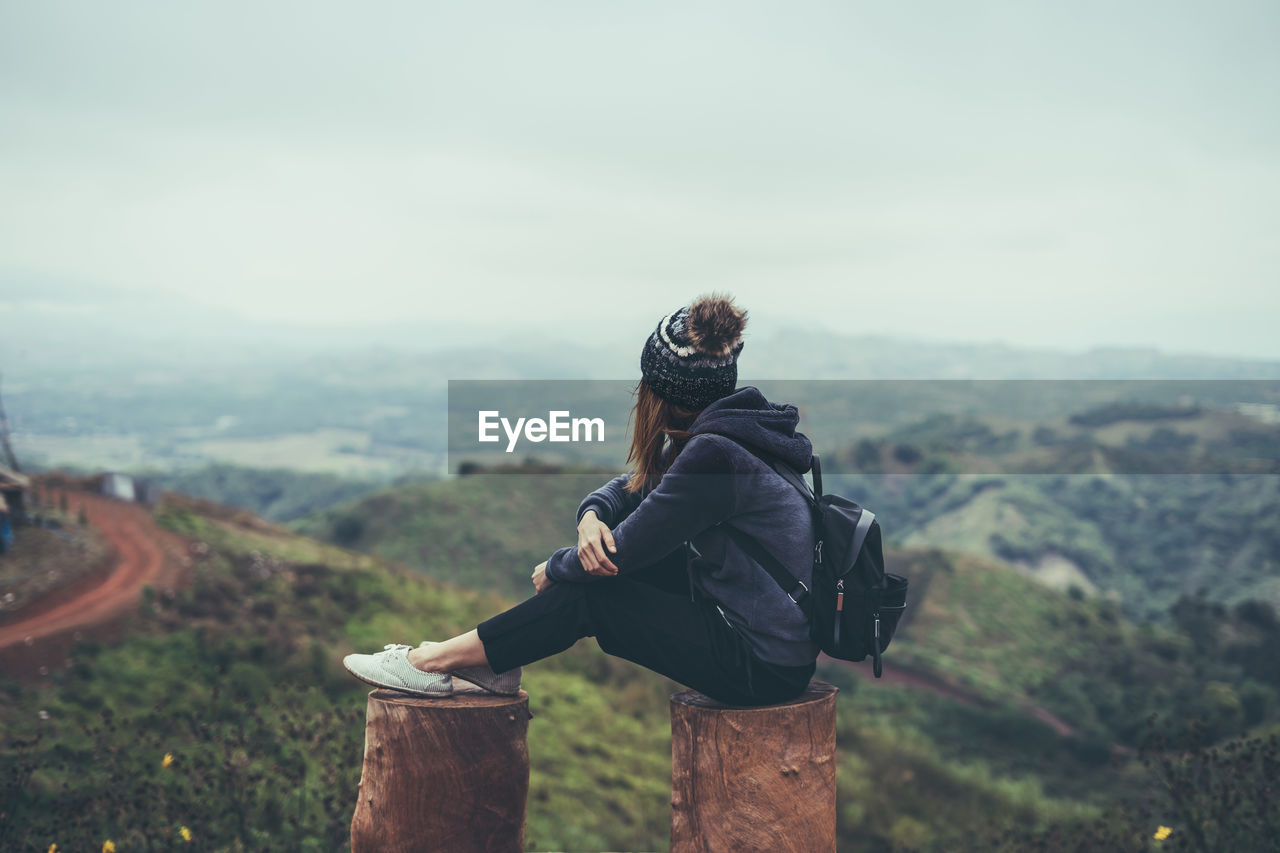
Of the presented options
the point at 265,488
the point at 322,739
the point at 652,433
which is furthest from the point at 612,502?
the point at 265,488

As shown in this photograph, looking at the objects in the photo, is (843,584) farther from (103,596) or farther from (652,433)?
(103,596)

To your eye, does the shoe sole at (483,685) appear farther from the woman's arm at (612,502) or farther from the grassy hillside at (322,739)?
the grassy hillside at (322,739)

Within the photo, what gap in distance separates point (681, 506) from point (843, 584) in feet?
2.15

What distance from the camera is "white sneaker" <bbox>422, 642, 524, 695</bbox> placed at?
3453mm

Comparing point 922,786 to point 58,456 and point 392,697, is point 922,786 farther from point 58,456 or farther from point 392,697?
point 58,456

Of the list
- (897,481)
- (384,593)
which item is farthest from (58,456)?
(384,593)

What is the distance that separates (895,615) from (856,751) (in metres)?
12.5

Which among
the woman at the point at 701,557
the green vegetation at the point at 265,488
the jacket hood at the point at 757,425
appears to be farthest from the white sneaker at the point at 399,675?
the green vegetation at the point at 265,488

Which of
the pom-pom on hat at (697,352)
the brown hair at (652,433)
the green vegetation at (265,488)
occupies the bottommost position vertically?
the green vegetation at (265,488)

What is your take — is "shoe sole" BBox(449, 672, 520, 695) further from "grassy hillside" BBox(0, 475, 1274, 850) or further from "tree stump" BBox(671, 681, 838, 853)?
"grassy hillside" BBox(0, 475, 1274, 850)

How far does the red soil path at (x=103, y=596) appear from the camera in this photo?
9.77 meters

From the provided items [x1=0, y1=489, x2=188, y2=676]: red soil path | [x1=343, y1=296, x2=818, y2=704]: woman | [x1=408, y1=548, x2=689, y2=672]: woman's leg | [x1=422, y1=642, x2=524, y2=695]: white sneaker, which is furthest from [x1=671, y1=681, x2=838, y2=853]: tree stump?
[x1=0, y1=489, x2=188, y2=676]: red soil path

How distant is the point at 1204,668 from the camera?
25797mm

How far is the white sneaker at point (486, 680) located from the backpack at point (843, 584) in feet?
3.46
